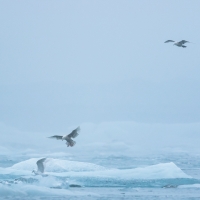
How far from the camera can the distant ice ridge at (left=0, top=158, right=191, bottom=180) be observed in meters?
18.9

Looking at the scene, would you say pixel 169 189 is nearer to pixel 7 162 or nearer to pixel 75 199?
pixel 75 199

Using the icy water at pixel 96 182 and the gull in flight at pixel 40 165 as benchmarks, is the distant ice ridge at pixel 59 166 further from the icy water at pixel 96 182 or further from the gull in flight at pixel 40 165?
the gull in flight at pixel 40 165

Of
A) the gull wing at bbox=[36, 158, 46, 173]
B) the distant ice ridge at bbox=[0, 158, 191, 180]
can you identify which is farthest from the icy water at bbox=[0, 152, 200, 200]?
the gull wing at bbox=[36, 158, 46, 173]

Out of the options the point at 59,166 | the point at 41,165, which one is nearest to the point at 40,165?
the point at 41,165

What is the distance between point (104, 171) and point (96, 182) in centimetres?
178

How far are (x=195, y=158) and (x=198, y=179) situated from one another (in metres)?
8.47

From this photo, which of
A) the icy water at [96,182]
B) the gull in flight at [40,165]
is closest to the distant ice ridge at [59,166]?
the icy water at [96,182]

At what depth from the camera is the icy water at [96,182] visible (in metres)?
15.4

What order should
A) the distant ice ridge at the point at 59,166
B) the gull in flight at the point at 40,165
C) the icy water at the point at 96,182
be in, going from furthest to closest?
1. the distant ice ridge at the point at 59,166
2. the gull in flight at the point at 40,165
3. the icy water at the point at 96,182

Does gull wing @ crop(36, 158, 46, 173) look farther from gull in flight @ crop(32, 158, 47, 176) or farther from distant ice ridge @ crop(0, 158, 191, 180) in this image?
distant ice ridge @ crop(0, 158, 191, 180)

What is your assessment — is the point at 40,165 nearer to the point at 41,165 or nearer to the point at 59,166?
the point at 41,165

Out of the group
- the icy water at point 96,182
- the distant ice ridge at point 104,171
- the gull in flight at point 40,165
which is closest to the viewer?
the icy water at point 96,182

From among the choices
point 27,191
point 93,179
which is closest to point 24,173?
point 93,179

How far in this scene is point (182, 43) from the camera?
1642 centimetres
